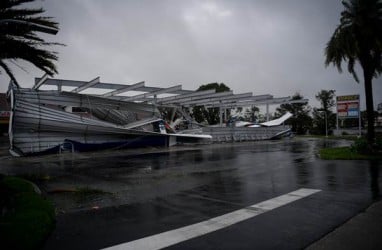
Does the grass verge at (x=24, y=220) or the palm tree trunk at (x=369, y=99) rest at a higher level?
the palm tree trunk at (x=369, y=99)

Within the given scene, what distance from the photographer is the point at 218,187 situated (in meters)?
8.22

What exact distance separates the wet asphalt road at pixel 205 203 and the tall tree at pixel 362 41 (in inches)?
295

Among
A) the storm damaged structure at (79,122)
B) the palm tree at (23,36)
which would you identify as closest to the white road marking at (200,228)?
the palm tree at (23,36)

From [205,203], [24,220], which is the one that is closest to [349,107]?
[205,203]

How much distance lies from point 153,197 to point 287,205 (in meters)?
2.86

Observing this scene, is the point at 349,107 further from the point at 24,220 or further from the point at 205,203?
the point at 24,220

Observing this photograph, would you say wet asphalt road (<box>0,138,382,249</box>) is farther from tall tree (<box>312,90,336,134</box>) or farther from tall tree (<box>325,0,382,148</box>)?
tall tree (<box>312,90,336,134</box>)

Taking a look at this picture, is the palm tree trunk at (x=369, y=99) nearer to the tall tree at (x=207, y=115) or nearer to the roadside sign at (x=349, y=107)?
the roadside sign at (x=349, y=107)

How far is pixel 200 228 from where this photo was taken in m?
4.88

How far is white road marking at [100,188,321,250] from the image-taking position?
420cm

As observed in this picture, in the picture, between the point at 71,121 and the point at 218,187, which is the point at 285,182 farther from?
the point at 71,121

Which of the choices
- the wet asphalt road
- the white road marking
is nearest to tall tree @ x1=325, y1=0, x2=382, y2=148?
the wet asphalt road

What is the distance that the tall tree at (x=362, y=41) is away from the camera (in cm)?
1612

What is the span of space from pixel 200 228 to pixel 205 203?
163 centimetres
